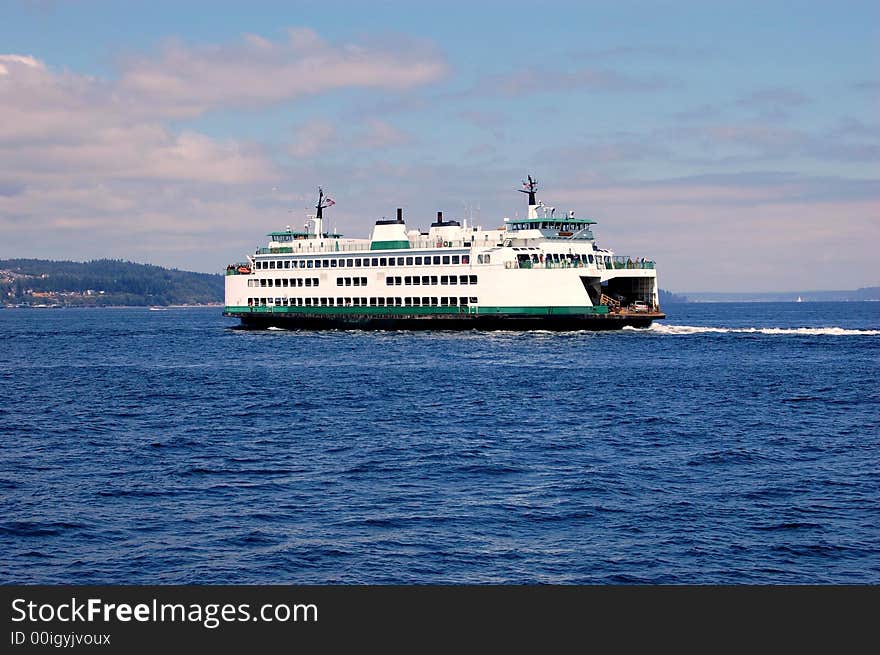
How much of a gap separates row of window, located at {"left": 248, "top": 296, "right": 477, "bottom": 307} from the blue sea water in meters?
33.9

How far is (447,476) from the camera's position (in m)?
31.0

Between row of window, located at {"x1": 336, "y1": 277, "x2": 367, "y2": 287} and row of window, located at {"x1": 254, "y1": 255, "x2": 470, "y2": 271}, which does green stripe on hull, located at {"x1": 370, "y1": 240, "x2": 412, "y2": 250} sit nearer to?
row of window, located at {"x1": 254, "y1": 255, "x2": 470, "y2": 271}

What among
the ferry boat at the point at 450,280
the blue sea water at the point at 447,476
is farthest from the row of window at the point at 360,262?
the blue sea water at the point at 447,476

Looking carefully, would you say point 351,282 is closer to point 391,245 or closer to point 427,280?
point 391,245

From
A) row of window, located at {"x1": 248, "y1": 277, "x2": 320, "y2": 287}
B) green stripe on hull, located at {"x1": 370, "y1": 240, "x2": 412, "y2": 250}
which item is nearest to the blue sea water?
green stripe on hull, located at {"x1": 370, "y1": 240, "x2": 412, "y2": 250}

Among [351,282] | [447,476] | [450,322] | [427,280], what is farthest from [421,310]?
[447,476]

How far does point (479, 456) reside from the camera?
113 feet

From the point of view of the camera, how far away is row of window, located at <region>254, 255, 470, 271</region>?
9944 centimetres

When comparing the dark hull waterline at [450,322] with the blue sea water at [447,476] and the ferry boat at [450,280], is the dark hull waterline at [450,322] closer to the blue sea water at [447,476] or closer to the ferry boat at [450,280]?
the ferry boat at [450,280]

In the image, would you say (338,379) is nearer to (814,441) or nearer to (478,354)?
(478,354)

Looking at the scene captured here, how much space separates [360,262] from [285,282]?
10821mm

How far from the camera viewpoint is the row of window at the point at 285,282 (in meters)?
110
